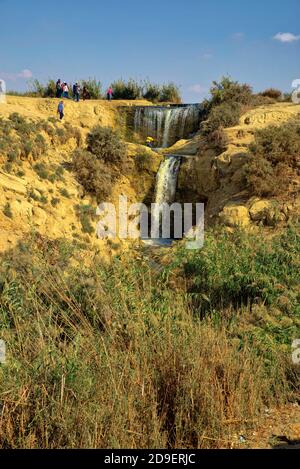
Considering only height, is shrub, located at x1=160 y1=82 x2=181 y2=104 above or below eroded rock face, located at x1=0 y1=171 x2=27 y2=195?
above

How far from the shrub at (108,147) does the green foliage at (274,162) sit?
298 inches

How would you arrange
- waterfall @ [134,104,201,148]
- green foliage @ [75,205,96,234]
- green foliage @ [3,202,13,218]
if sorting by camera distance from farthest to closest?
waterfall @ [134,104,201,148]
green foliage @ [75,205,96,234]
green foliage @ [3,202,13,218]

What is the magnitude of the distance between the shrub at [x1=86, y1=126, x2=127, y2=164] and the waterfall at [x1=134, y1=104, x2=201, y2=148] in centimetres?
330

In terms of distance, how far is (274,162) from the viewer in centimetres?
1570

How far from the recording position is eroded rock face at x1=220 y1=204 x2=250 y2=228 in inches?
571

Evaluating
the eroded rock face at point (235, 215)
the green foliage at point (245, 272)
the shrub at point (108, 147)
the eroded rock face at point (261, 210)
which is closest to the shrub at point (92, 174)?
the shrub at point (108, 147)

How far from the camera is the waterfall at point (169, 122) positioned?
79.5 feet

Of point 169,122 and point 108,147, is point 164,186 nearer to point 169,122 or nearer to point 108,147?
point 108,147

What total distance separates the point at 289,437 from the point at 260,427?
24cm

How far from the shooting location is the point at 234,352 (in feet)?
13.1

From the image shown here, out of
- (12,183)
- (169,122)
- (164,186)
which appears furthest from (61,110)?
(12,183)

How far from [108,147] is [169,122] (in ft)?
14.9

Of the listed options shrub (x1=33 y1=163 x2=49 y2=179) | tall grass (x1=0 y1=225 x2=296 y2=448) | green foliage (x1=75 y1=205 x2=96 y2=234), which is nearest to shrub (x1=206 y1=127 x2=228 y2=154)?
green foliage (x1=75 y1=205 x2=96 y2=234)

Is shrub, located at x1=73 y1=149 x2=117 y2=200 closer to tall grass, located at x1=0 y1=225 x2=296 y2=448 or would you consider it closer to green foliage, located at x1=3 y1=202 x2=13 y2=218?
green foliage, located at x1=3 y1=202 x2=13 y2=218
